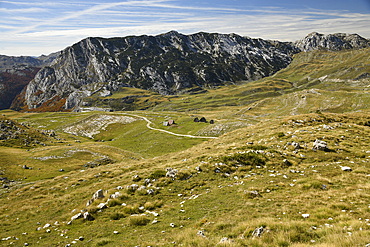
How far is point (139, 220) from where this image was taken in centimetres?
1455

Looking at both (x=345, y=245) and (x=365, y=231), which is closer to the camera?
(x=345, y=245)

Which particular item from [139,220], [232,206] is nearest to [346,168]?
[232,206]

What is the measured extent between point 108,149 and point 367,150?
223 ft

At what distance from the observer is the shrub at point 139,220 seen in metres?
14.4

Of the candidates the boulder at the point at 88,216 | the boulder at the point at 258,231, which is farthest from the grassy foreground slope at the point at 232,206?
the boulder at the point at 88,216

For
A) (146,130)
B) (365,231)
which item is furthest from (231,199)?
(146,130)

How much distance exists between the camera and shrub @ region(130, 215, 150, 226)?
14.4m

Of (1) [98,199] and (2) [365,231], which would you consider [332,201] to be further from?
(1) [98,199]

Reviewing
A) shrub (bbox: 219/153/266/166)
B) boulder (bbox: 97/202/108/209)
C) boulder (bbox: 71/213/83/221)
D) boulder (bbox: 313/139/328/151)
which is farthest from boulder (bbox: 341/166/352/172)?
boulder (bbox: 71/213/83/221)

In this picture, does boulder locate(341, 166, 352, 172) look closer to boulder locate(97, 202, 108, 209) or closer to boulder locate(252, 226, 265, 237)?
boulder locate(252, 226, 265, 237)

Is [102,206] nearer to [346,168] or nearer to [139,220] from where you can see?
[139,220]

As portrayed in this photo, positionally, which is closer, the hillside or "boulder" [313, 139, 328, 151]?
the hillside

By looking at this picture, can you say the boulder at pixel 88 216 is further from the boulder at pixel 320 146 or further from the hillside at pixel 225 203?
the boulder at pixel 320 146

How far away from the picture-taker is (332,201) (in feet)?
41.5
